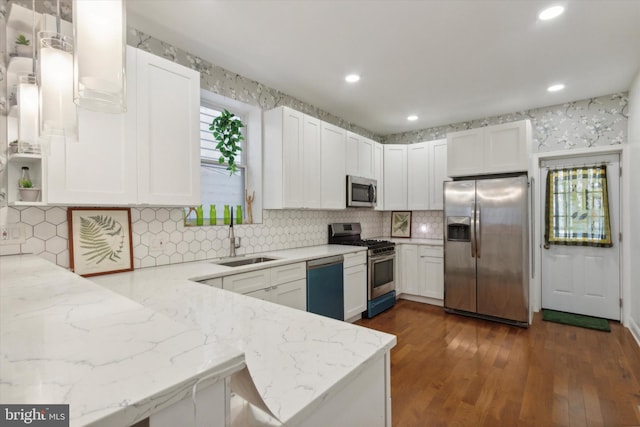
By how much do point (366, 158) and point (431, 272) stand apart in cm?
187

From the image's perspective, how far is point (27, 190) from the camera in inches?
65.0

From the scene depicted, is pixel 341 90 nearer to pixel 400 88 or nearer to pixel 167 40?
pixel 400 88

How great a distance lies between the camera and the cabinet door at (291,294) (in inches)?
102

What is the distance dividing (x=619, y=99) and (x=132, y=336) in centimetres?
511

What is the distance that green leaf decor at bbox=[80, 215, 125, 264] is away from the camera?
6.71 feet

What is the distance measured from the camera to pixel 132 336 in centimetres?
55

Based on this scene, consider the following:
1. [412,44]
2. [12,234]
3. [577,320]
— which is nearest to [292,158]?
[412,44]

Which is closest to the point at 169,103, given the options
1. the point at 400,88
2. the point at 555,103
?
the point at 400,88

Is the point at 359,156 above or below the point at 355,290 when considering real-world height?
above

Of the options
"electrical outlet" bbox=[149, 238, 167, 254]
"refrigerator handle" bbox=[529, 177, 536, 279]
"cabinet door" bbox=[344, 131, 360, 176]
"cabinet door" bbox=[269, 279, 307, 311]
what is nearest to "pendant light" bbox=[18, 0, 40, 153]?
"electrical outlet" bbox=[149, 238, 167, 254]

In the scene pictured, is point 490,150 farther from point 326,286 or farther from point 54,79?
point 54,79

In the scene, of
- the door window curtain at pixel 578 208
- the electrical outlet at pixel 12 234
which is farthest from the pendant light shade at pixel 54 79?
the door window curtain at pixel 578 208

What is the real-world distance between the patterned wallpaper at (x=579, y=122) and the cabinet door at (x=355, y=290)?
9.45 ft

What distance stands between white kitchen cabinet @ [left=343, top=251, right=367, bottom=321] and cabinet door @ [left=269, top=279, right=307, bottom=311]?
70 centimetres
